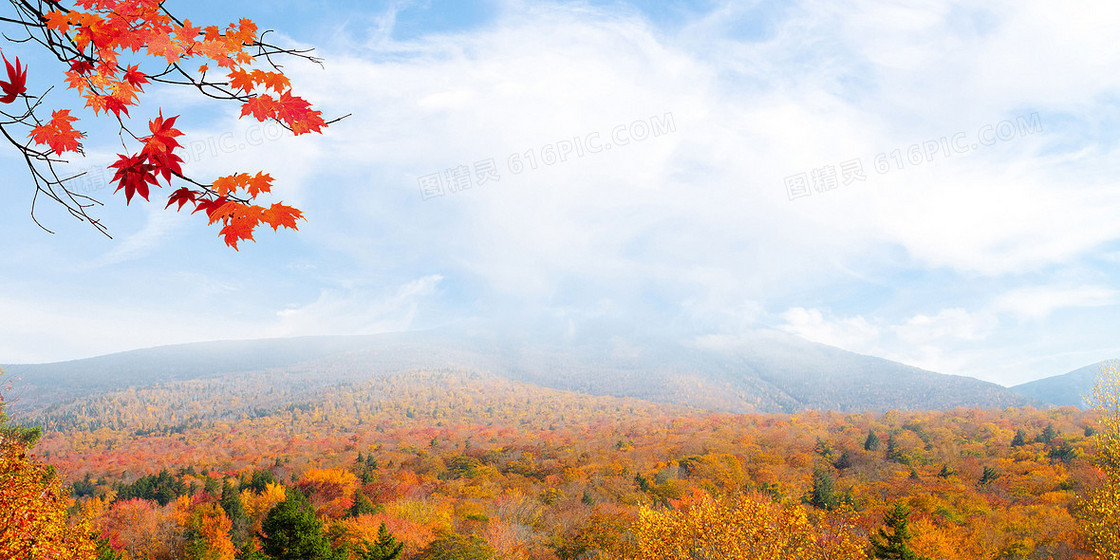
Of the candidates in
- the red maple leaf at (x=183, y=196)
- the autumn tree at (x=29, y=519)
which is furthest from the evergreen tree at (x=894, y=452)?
the red maple leaf at (x=183, y=196)

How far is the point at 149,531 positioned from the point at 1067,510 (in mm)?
74424

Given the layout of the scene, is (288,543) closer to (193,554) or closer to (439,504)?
(193,554)

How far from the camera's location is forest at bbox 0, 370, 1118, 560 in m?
20.5

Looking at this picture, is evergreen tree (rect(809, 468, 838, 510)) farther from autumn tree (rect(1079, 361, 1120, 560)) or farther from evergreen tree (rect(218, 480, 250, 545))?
evergreen tree (rect(218, 480, 250, 545))

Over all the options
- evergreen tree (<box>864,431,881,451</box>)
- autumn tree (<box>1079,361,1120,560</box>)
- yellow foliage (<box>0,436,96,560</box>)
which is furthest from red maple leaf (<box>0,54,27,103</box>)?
evergreen tree (<box>864,431,881,451</box>)

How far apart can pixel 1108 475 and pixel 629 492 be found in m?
39.1

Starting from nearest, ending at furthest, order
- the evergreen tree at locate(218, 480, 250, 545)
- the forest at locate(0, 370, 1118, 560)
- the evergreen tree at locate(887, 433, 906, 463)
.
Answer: the forest at locate(0, 370, 1118, 560), the evergreen tree at locate(218, 480, 250, 545), the evergreen tree at locate(887, 433, 906, 463)

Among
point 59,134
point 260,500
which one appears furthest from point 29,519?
point 260,500

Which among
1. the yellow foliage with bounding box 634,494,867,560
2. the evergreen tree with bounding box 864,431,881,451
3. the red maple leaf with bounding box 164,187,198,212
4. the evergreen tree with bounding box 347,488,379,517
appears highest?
the red maple leaf with bounding box 164,187,198,212

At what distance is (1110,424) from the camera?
24375 millimetres

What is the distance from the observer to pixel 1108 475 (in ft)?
79.7

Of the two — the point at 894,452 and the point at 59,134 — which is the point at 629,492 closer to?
the point at 894,452

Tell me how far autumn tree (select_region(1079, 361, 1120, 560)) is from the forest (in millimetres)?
195

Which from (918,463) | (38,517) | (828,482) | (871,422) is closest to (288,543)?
(38,517)
